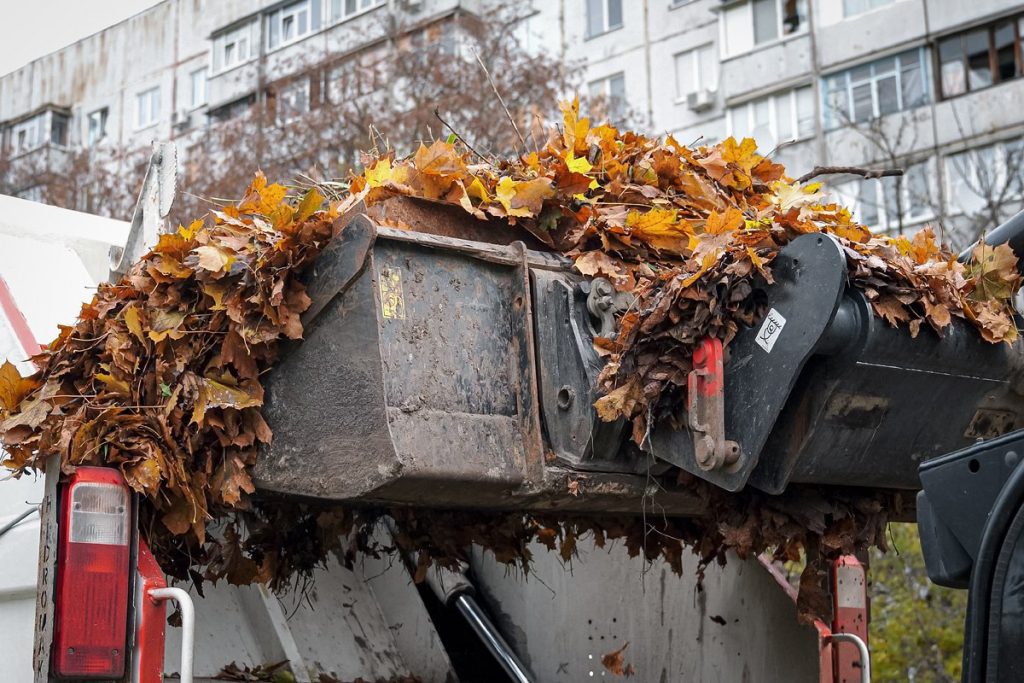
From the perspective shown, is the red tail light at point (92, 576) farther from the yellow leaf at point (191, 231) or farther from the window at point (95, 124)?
the window at point (95, 124)

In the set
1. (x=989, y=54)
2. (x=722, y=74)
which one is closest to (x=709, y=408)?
(x=989, y=54)

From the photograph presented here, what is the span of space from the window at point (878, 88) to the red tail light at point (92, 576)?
16.7 m

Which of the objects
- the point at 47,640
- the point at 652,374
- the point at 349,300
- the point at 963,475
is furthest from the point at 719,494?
the point at 47,640

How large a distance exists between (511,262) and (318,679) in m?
1.40

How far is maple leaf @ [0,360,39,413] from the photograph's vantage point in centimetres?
266

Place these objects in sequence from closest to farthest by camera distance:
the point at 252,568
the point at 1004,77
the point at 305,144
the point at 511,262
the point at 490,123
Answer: the point at 511,262
the point at 252,568
the point at 490,123
the point at 305,144
the point at 1004,77

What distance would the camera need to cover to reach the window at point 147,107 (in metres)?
26.2

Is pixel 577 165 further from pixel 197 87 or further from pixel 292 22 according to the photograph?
pixel 197 87

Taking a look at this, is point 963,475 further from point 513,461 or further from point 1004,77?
point 1004,77

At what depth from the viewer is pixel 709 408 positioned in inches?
96.0

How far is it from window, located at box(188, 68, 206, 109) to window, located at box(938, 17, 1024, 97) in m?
14.2

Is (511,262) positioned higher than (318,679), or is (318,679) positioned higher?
(511,262)

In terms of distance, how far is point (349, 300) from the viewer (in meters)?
2.55

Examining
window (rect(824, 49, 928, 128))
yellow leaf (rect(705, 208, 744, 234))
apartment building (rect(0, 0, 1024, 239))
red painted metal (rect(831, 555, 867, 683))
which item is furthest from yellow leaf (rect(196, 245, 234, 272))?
window (rect(824, 49, 928, 128))
